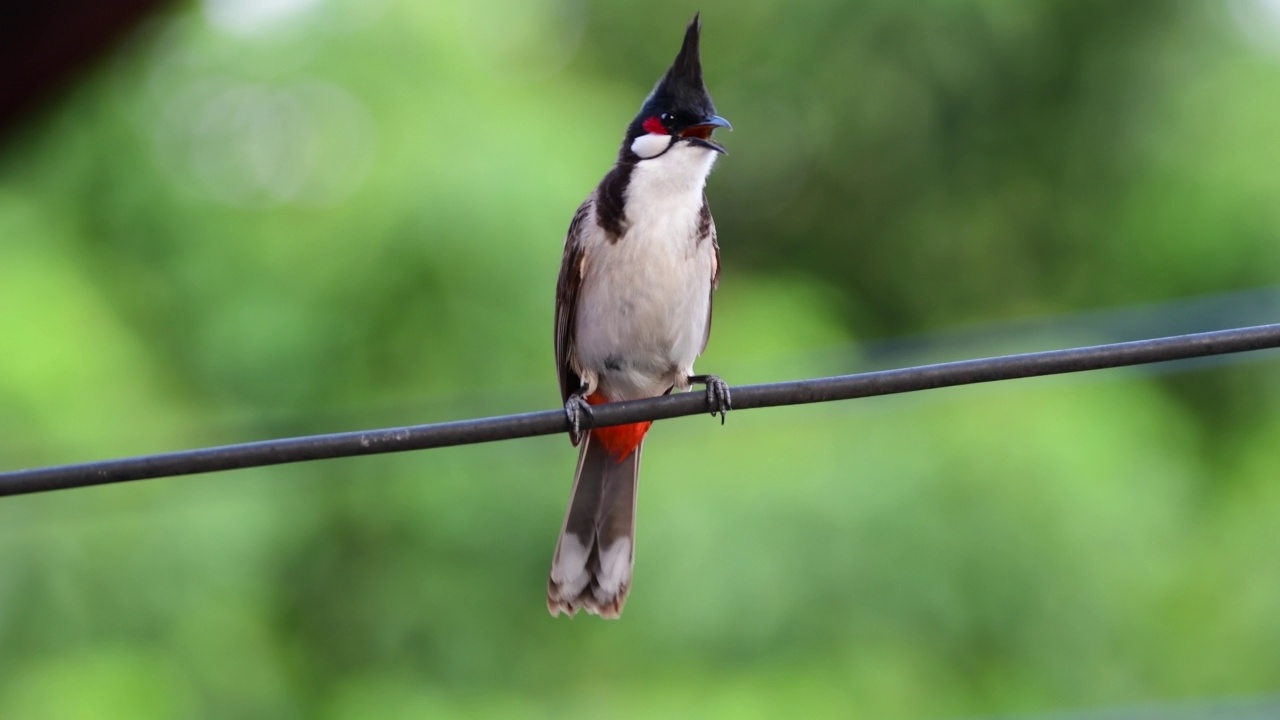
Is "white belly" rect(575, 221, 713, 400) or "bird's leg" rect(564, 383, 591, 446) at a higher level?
"white belly" rect(575, 221, 713, 400)

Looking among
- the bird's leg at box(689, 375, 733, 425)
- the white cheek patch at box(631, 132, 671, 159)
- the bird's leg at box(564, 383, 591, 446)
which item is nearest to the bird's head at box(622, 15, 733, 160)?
the white cheek patch at box(631, 132, 671, 159)

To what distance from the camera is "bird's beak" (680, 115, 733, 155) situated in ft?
9.52

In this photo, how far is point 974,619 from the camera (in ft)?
17.7

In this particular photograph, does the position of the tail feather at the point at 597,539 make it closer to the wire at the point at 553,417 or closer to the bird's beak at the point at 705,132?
the bird's beak at the point at 705,132

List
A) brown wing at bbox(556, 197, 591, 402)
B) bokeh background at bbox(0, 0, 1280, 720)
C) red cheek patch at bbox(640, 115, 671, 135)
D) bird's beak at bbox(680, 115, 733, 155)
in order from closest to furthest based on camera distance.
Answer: bird's beak at bbox(680, 115, 733, 155) < red cheek patch at bbox(640, 115, 671, 135) < brown wing at bbox(556, 197, 591, 402) < bokeh background at bbox(0, 0, 1280, 720)

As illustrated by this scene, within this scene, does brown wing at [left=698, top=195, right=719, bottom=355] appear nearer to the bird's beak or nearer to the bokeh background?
the bird's beak

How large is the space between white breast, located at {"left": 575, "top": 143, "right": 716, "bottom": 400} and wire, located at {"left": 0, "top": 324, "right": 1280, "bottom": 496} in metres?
1.01

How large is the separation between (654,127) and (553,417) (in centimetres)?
118

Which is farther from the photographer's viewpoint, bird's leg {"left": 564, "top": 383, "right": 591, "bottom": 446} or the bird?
the bird

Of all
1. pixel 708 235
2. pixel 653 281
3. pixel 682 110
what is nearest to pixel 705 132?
pixel 682 110

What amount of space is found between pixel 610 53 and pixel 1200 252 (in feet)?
12.5

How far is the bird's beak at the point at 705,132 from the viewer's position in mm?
2903

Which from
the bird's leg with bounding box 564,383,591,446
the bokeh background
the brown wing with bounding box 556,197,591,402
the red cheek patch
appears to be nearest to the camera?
the bird's leg with bounding box 564,383,591,446

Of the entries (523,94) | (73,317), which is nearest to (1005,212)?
(523,94)
